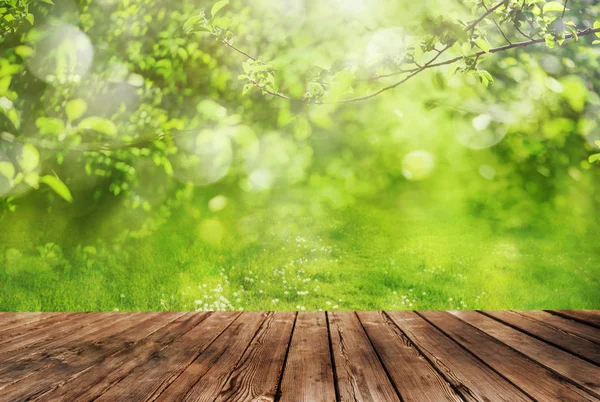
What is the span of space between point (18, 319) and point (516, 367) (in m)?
2.44

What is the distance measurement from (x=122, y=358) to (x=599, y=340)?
1928 mm

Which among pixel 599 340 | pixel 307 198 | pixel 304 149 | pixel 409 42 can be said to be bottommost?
pixel 599 340

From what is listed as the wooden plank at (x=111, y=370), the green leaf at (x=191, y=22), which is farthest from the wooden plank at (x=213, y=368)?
the green leaf at (x=191, y=22)

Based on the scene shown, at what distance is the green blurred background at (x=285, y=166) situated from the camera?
123 inches

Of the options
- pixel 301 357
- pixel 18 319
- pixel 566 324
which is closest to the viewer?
pixel 301 357

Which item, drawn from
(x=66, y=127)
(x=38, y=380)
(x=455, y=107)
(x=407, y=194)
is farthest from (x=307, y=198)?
(x=38, y=380)

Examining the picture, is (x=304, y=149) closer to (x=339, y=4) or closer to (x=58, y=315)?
(x=339, y=4)

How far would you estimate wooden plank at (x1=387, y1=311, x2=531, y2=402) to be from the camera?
1.43m

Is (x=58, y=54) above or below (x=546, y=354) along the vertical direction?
above

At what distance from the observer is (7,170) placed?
10.3 ft

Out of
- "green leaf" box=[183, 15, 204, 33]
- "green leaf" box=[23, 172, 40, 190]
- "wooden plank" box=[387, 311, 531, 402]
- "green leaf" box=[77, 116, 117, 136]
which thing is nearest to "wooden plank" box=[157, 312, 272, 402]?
"wooden plank" box=[387, 311, 531, 402]

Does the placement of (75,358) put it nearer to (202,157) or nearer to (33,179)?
(202,157)

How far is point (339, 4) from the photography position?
10.3ft

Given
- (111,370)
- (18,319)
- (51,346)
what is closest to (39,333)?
(51,346)
